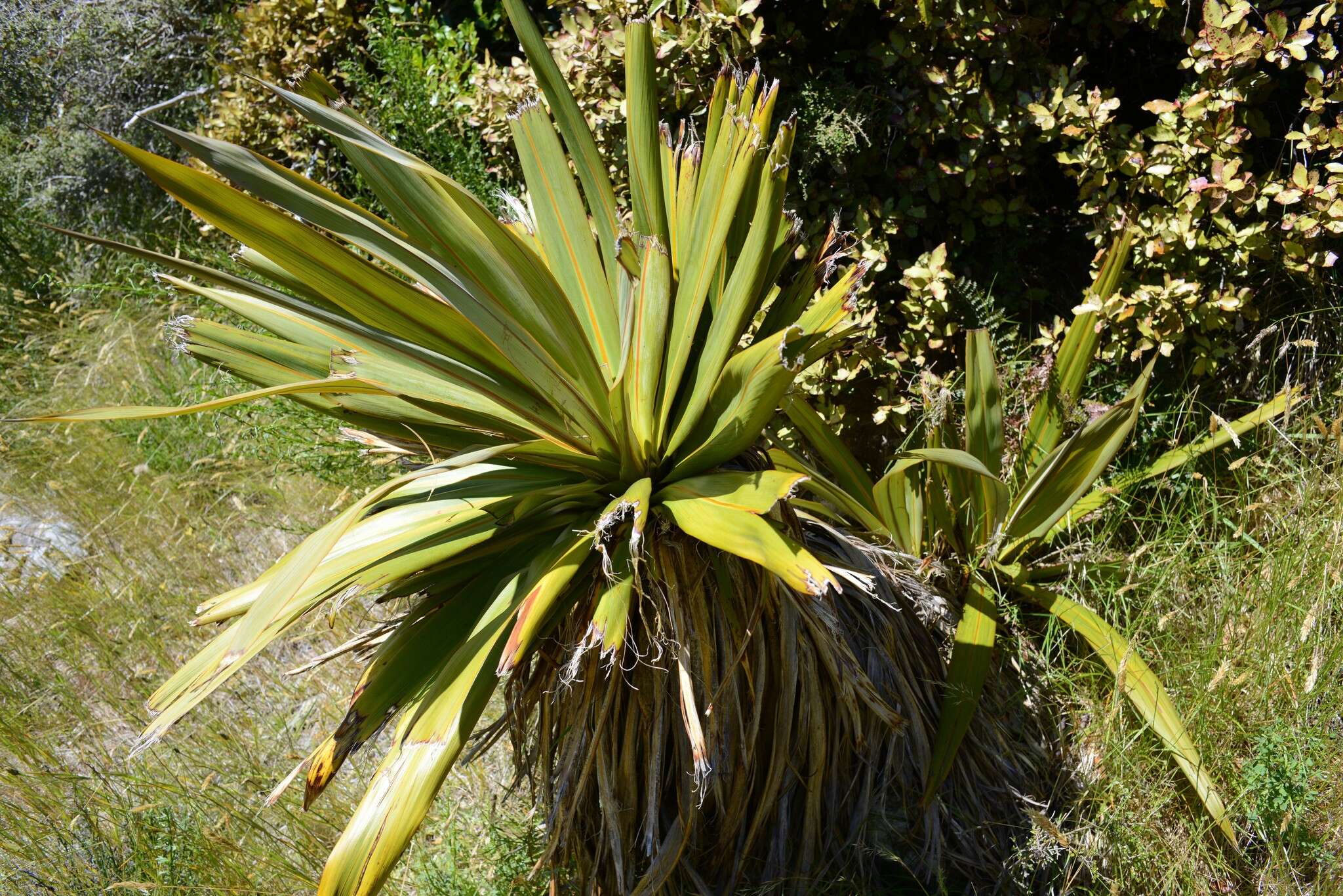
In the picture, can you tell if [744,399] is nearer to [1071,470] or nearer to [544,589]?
[544,589]

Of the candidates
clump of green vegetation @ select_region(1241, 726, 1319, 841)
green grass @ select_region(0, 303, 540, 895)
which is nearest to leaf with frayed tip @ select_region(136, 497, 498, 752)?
green grass @ select_region(0, 303, 540, 895)

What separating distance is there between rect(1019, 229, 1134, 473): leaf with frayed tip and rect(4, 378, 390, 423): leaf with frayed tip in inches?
72.5

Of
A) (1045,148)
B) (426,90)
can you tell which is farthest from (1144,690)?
(426,90)

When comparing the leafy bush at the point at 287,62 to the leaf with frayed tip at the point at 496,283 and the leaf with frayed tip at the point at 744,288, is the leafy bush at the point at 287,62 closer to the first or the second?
the leaf with frayed tip at the point at 496,283

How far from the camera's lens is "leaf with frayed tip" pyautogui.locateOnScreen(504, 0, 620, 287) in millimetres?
2105

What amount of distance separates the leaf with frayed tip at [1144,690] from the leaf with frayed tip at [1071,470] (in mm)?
186

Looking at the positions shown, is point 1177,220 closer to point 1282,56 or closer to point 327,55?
point 1282,56

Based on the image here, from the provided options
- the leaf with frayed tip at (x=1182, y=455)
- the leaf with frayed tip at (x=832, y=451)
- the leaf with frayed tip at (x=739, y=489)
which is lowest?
the leaf with frayed tip at (x=739, y=489)

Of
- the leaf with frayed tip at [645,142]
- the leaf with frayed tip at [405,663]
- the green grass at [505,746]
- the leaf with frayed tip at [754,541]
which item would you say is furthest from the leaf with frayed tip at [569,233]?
the green grass at [505,746]

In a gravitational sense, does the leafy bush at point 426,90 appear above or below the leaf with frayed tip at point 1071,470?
above

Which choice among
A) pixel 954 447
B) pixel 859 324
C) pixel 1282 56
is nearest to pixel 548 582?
pixel 859 324

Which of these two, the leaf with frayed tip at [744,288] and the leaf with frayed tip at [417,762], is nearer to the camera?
the leaf with frayed tip at [417,762]

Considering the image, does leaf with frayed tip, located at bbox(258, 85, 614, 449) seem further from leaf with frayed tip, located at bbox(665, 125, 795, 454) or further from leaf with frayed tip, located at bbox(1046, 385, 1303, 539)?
leaf with frayed tip, located at bbox(1046, 385, 1303, 539)

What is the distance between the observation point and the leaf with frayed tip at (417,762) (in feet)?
5.40
